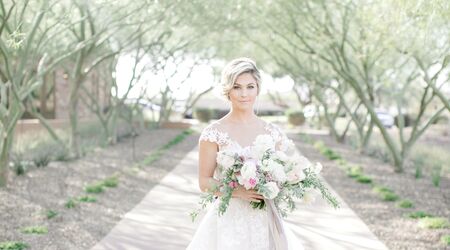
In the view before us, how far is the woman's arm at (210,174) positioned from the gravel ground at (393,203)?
14.6ft

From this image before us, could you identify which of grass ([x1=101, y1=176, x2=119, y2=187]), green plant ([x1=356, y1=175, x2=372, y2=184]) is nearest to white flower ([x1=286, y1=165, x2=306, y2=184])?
grass ([x1=101, y1=176, x2=119, y2=187])

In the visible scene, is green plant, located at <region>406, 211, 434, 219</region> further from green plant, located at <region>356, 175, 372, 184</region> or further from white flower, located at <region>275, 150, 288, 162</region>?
white flower, located at <region>275, 150, 288, 162</region>

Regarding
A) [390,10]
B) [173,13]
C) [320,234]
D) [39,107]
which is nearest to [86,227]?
[320,234]

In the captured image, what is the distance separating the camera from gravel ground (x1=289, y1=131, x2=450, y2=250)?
28.5 ft

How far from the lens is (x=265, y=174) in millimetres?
4180

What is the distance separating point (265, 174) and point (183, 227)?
530 cm

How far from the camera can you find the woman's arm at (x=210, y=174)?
4266 millimetres

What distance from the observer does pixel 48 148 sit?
17781mm

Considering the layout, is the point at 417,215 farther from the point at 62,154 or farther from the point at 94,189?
the point at 62,154

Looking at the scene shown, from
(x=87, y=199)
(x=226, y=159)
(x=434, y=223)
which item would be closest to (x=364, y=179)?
(x=434, y=223)

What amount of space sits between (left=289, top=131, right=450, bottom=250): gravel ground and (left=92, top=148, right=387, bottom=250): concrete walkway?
0.75 feet

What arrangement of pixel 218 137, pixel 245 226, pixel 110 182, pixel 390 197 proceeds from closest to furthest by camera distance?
pixel 218 137 → pixel 245 226 → pixel 390 197 → pixel 110 182

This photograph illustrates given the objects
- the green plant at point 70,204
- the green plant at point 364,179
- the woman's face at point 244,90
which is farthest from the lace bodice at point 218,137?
the green plant at point 364,179

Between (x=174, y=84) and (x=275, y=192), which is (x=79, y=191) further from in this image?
(x=174, y=84)
